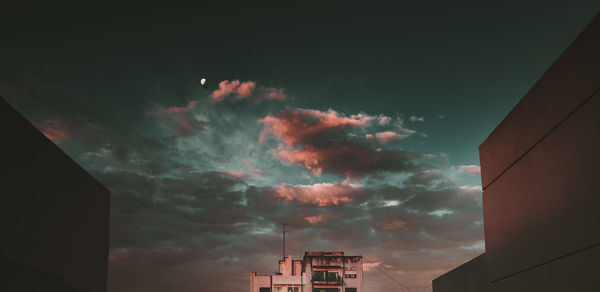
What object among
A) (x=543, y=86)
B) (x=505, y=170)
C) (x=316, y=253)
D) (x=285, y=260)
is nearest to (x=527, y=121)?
(x=543, y=86)

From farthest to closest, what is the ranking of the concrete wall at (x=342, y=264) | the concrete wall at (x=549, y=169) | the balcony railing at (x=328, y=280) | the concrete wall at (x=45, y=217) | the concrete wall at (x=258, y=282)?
the concrete wall at (x=258, y=282), the concrete wall at (x=342, y=264), the balcony railing at (x=328, y=280), the concrete wall at (x=45, y=217), the concrete wall at (x=549, y=169)

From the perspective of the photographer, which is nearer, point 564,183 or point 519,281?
point 564,183

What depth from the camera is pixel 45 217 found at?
16.3 meters

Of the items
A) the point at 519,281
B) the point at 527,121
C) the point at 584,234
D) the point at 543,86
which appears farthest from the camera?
the point at 519,281

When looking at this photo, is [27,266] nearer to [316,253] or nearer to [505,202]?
[505,202]

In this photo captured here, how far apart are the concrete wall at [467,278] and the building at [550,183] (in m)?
2.01

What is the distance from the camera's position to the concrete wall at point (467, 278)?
20917 millimetres

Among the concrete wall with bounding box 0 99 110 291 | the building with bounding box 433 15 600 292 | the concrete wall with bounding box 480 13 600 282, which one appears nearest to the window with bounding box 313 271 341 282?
the concrete wall with bounding box 0 99 110 291

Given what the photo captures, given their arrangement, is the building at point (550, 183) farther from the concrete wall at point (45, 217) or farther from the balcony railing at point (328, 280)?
the balcony railing at point (328, 280)

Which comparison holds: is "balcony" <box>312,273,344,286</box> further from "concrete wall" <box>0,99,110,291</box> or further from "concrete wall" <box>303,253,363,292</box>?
"concrete wall" <box>0,99,110,291</box>

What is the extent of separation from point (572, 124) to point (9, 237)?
1441 cm

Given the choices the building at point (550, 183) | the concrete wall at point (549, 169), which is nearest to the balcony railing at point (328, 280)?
the building at point (550, 183)

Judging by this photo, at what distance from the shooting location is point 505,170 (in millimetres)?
17000

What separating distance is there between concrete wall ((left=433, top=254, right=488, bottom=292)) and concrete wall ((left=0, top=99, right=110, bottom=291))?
1505 centimetres
